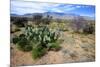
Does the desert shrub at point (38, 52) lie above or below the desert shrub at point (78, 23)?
below

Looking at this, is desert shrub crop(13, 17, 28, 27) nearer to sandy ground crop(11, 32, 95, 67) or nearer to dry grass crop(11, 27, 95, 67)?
dry grass crop(11, 27, 95, 67)

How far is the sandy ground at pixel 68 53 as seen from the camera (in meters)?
2.17

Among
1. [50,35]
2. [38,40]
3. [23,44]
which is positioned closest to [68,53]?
[50,35]

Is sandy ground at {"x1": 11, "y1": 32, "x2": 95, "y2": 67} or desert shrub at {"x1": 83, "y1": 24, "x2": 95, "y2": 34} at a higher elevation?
desert shrub at {"x1": 83, "y1": 24, "x2": 95, "y2": 34}

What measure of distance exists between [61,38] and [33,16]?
1.63 feet

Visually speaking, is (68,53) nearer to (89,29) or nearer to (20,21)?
(89,29)

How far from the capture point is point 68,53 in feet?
7.83

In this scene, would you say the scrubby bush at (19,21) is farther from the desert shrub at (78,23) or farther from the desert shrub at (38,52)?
the desert shrub at (78,23)

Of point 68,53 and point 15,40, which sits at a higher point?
point 15,40

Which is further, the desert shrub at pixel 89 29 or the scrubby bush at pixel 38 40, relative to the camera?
the desert shrub at pixel 89 29

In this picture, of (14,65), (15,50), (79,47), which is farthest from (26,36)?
(79,47)

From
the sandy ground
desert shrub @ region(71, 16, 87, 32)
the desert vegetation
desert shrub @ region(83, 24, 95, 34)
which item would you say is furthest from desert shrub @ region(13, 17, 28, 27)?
desert shrub @ region(83, 24, 95, 34)

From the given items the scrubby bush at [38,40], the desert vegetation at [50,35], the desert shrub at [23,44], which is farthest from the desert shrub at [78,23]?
the desert shrub at [23,44]

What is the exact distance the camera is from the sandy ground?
2.17m
